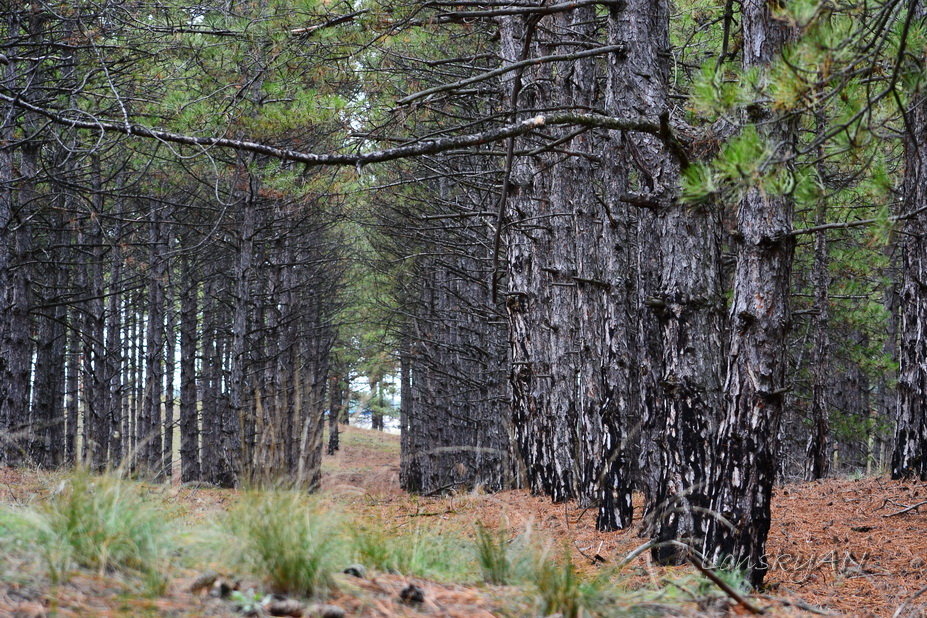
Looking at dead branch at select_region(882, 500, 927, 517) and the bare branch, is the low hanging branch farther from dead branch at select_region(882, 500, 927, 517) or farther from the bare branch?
dead branch at select_region(882, 500, 927, 517)

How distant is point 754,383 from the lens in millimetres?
4527

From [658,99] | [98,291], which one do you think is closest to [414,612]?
[658,99]

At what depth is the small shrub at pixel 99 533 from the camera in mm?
2598

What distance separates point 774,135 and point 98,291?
416 inches

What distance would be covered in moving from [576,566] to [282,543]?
2.79 metres

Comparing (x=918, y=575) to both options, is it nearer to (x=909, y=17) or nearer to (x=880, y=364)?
(x=909, y=17)

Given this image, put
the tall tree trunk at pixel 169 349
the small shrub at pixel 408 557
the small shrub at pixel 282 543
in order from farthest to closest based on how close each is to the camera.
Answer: the tall tree trunk at pixel 169 349 → the small shrub at pixel 408 557 → the small shrub at pixel 282 543

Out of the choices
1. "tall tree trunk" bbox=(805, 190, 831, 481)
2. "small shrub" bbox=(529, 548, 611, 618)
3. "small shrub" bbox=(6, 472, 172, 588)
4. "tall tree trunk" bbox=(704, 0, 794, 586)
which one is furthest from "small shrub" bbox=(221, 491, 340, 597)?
"tall tree trunk" bbox=(805, 190, 831, 481)

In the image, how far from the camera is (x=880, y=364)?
14.4 metres

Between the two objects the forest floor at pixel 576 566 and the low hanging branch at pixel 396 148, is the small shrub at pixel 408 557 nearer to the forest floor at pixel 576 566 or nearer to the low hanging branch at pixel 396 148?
the forest floor at pixel 576 566

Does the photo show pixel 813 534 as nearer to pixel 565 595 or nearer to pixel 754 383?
pixel 754 383

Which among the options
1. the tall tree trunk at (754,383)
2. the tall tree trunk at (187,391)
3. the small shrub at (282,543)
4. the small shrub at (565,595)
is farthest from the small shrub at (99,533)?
the tall tree trunk at (187,391)

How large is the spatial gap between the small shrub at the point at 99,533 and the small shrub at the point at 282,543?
0.27 meters

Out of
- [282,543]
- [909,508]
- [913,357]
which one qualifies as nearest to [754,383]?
[282,543]
